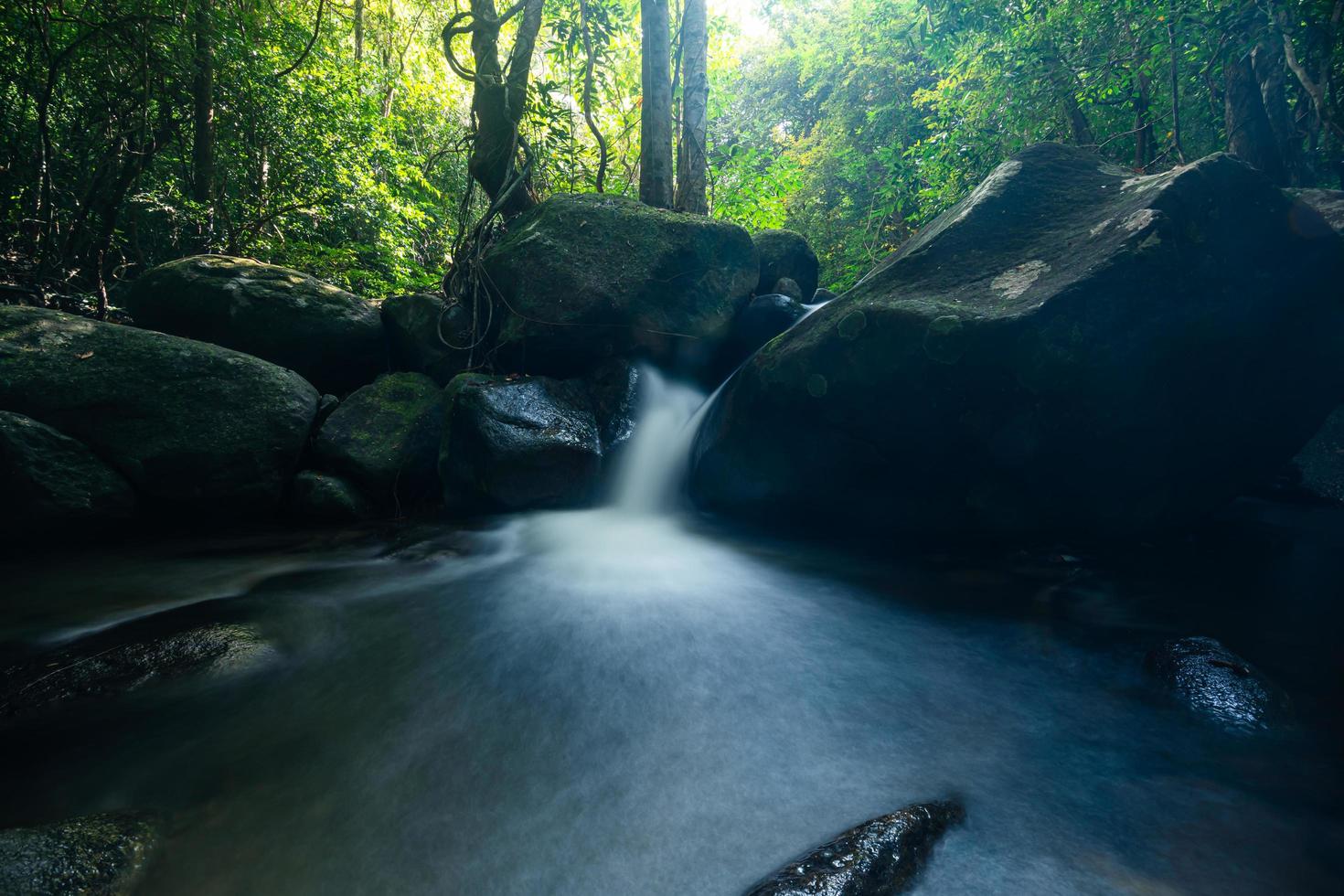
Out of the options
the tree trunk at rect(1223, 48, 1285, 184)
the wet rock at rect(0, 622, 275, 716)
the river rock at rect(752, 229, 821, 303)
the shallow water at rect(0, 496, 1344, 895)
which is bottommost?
the shallow water at rect(0, 496, 1344, 895)

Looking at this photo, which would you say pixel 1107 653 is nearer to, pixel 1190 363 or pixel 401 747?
pixel 1190 363

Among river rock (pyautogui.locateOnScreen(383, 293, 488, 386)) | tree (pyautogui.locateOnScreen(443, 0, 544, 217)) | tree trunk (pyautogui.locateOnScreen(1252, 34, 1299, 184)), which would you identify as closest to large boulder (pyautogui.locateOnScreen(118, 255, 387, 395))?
river rock (pyautogui.locateOnScreen(383, 293, 488, 386))

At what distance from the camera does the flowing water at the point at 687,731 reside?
5.19 feet

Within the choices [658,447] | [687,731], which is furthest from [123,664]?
[658,447]

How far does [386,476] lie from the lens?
5242 millimetres

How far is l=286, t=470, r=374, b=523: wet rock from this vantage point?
16.3 ft

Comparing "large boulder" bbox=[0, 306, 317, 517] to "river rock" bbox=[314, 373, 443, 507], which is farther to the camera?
"river rock" bbox=[314, 373, 443, 507]

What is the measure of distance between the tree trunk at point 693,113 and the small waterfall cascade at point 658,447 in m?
2.94

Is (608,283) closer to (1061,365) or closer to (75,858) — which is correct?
(1061,365)

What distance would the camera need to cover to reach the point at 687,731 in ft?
7.27

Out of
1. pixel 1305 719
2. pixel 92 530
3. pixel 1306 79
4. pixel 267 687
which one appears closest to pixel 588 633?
pixel 267 687

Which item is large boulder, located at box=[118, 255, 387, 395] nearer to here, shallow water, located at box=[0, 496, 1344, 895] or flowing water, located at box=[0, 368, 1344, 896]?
flowing water, located at box=[0, 368, 1344, 896]

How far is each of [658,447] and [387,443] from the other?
8.33 feet

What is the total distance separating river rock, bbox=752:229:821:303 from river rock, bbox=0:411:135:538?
6920 millimetres
